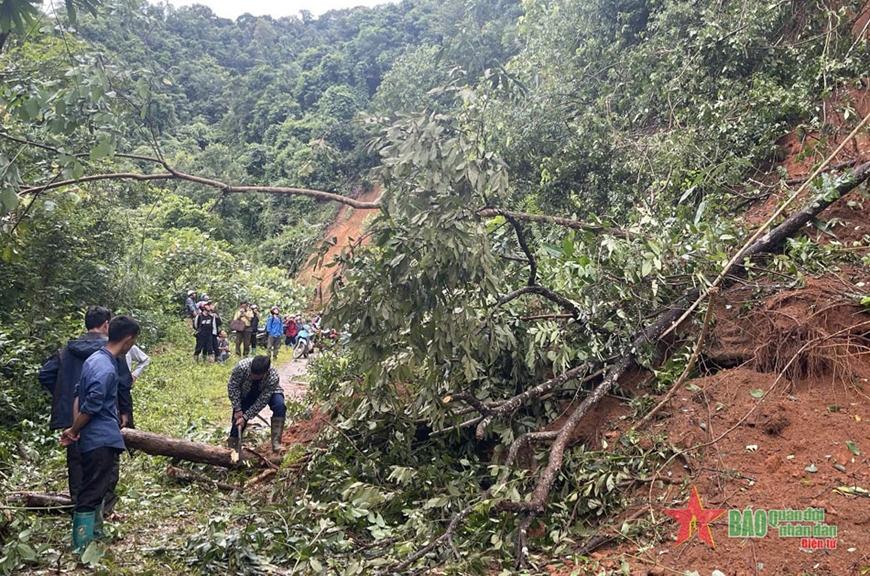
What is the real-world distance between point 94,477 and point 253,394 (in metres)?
2.21

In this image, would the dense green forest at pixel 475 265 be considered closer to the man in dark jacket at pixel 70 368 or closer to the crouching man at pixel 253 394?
the crouching man at pixel 253 394

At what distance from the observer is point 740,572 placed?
3258 mm

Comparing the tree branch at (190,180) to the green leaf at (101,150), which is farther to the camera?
the tree branch at (190,180)

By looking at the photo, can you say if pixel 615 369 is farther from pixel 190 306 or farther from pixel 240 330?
pixel 190 306

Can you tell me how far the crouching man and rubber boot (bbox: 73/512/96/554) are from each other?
1944 millimetres

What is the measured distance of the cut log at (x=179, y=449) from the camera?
5301 millimetres

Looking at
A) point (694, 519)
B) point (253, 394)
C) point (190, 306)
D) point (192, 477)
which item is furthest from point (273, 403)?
point (190, 306)

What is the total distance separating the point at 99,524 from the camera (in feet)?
13.2

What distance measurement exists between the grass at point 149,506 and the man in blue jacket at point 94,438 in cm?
20

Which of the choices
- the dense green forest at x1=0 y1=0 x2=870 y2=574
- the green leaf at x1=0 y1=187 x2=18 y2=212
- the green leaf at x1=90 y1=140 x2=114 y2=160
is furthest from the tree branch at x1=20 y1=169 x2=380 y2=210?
the green leaf at x1=0 y1=187 x2=18 y2=212

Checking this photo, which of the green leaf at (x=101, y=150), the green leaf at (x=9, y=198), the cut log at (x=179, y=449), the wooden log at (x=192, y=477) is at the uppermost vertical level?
the green leaf at (x=101, y=150)

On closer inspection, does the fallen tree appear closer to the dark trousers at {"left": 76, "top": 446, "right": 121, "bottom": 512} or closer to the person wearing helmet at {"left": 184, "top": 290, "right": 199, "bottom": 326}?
the dark trousers at {"left": 76, "top": 446, "right": 121, "bottom": 512}

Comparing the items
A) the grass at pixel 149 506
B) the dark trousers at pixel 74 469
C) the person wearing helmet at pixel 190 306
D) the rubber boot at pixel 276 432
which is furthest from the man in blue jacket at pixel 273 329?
the dark trousers at pixel 74 469

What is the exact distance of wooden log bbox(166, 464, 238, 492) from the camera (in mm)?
5531
